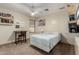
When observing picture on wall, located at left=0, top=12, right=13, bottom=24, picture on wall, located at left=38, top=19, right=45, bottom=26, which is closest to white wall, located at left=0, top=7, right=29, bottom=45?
picture on wall, located at left=0, top=12, right=13, bottom=24

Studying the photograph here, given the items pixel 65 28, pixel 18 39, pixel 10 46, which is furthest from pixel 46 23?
pixel 10 46

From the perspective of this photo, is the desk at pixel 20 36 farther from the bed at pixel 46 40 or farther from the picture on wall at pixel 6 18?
the picture on wall at pixel 6 18

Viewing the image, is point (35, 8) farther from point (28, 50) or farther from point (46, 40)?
point (28, 50)

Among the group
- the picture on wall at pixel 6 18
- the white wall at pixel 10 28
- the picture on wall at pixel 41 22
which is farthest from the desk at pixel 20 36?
the picture on wall at pixel 41 22

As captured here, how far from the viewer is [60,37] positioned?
159 cm

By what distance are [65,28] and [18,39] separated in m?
1.08

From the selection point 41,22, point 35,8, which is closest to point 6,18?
point 35,8

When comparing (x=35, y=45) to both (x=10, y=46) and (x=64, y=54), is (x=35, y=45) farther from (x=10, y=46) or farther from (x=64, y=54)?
(x=64, y=54)

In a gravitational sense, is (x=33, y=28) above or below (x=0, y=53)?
above

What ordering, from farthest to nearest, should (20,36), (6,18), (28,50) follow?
1. (20,36)
2. (6,18)
3. (28,50)

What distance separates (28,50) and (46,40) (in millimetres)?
438

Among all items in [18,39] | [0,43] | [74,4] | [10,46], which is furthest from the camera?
[18,39]

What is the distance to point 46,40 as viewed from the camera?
1.63 meters

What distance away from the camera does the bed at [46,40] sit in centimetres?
161
